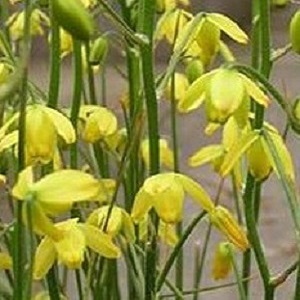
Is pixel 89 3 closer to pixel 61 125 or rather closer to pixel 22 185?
pixel 61 125

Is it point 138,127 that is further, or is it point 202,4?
point 202,4

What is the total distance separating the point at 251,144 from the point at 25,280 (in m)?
0.18

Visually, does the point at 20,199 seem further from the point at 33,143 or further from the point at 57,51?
the point at 57,51

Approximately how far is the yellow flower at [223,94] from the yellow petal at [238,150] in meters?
0.02

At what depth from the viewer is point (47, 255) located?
728 millimetres

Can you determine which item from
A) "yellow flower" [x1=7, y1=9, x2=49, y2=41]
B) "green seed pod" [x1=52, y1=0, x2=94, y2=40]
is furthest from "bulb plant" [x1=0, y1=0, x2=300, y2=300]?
"yellow flower" [x1=7, y1=9, x2=49, y2=41]

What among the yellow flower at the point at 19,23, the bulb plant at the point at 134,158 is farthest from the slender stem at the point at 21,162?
the yellow flower at the point at 19,23

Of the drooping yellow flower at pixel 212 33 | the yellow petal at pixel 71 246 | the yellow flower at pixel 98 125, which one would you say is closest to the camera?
the yellow petal at pixel 71 246

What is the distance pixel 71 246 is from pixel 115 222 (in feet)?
0.27

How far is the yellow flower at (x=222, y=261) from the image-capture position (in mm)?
966

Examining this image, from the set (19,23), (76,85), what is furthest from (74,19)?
(19,23)

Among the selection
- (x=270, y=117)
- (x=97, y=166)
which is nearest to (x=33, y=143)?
(x=97, y=166)

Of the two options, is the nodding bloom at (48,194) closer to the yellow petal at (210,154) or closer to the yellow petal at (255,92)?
the yellow petal at (255,92)

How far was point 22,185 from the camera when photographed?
2.04 ft
